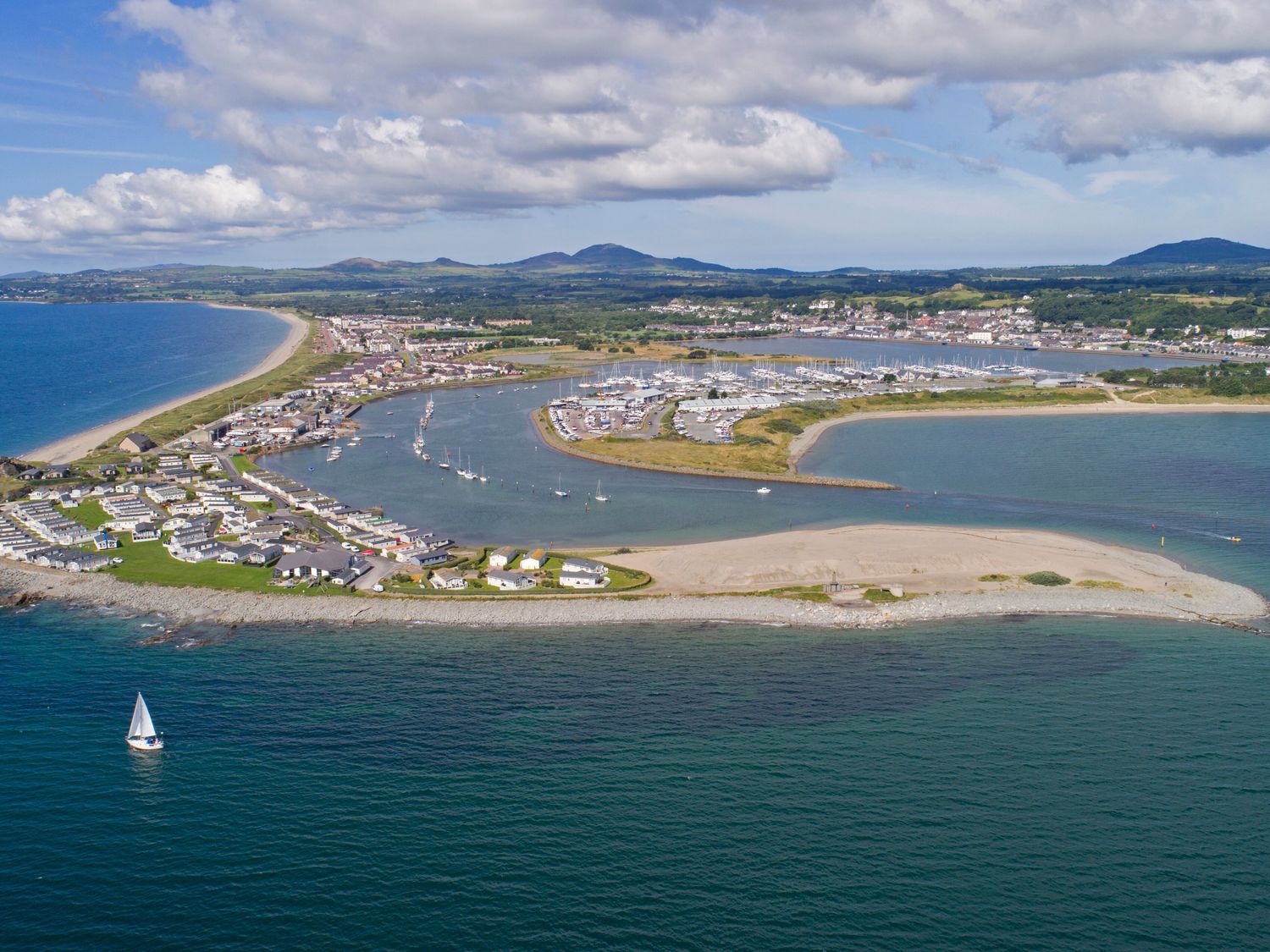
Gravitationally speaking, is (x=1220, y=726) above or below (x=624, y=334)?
below

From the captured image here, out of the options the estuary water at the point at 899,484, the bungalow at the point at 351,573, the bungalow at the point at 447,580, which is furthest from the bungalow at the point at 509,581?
the estuary water at the point at 899,484

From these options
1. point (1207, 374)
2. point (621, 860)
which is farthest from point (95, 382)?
point (1207, 374)

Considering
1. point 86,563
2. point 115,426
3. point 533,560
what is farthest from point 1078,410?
point 115,426

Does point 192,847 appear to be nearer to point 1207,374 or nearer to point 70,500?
point 70,500

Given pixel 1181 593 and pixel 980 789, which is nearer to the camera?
pixel 980 789

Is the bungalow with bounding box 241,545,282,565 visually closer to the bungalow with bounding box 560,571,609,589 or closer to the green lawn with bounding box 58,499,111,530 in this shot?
the green lawn with bounding box 58,499,111,530

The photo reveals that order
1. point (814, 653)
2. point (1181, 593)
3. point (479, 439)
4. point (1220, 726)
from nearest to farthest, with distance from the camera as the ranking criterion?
point (1220, 726)
point (814, 653)
point (1181, 593)
point (479, 439)

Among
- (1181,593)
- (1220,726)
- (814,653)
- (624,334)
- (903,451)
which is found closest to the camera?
(1220,726)

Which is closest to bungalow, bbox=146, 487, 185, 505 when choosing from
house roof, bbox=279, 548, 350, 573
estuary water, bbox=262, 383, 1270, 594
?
estuary water, bbox=262, 383, 1270, 594
